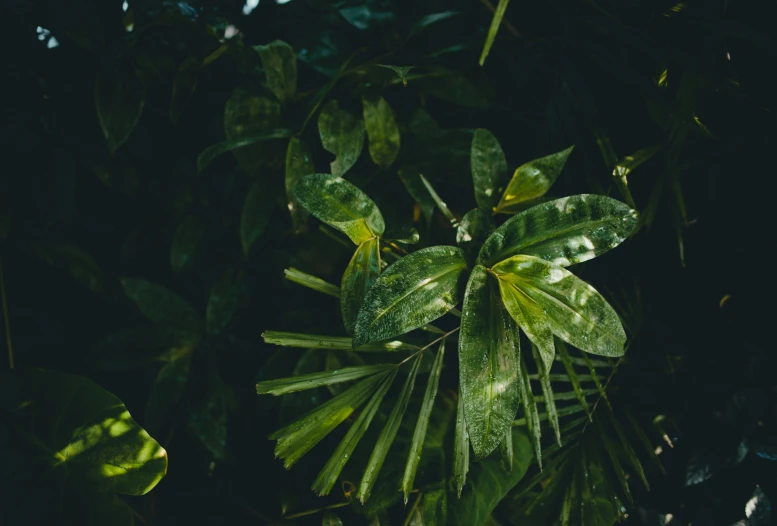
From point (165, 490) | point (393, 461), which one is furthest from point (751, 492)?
point (165, 490)

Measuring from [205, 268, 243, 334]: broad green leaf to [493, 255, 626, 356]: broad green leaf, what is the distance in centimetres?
52

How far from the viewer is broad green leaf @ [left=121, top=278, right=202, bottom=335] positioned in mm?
823

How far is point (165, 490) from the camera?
0.91 metres

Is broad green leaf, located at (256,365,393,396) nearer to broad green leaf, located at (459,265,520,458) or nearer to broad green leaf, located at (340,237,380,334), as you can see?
broad green leaf, located at (340,237,380,334)

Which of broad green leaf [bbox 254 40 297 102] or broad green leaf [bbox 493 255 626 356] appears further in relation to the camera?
broad green leaf [bbox 254 40 297 102]

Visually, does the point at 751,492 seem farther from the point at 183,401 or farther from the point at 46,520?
the point at 46,520

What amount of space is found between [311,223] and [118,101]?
365mm

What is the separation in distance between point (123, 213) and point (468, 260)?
682 mm

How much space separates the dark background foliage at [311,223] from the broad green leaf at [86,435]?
94 mm

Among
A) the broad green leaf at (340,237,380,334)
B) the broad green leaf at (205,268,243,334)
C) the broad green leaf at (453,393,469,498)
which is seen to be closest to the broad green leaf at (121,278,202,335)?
the broad green leaf at (205,268,243,334)

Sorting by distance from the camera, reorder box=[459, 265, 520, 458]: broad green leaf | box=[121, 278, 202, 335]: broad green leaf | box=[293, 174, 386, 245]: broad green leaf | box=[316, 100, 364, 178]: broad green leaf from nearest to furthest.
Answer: box=[459, 265, 520, 458]: broad green leaf
box=[293, 174, 386, 245]: broad green leaf
box=[316, 100, 364, 178]: broad green leaf
box=[121, 278, 202, 335]: broad green leaf

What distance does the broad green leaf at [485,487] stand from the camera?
0.69 m

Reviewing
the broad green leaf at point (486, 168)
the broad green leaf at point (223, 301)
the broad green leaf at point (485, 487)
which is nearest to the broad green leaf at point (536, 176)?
the broad green leaf at point (486, 168)

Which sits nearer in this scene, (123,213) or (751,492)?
(751,492)
